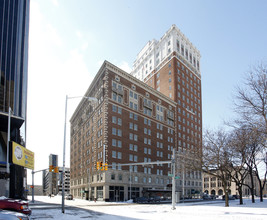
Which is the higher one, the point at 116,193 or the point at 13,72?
the point at 13,72

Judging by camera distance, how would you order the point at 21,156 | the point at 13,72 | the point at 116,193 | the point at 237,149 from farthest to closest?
the point at 116,193 → the point at 13,72 → the point at 21,156 → the point at 237,149

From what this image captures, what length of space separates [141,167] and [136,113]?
1499 cm

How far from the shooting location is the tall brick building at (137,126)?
207 feet

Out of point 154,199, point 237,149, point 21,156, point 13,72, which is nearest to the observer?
point 237,149

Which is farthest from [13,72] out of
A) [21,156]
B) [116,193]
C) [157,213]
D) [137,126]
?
[137,126]

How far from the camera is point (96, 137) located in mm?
68812

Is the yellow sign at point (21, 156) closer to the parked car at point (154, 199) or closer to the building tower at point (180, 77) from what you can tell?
the parked car at point (154, 199)

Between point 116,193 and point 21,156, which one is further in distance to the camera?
point 116,193

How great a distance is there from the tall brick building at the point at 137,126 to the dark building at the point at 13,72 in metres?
17.3

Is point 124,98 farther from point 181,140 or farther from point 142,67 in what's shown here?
point 142,67

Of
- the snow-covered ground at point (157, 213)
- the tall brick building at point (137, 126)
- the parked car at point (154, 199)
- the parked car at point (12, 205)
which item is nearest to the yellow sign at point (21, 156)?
the snow-covered ground at point (157, 213)

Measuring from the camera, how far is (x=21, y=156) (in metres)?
36.3

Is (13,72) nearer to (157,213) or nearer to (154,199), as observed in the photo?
(157,213)

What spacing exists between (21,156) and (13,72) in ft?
55.8
